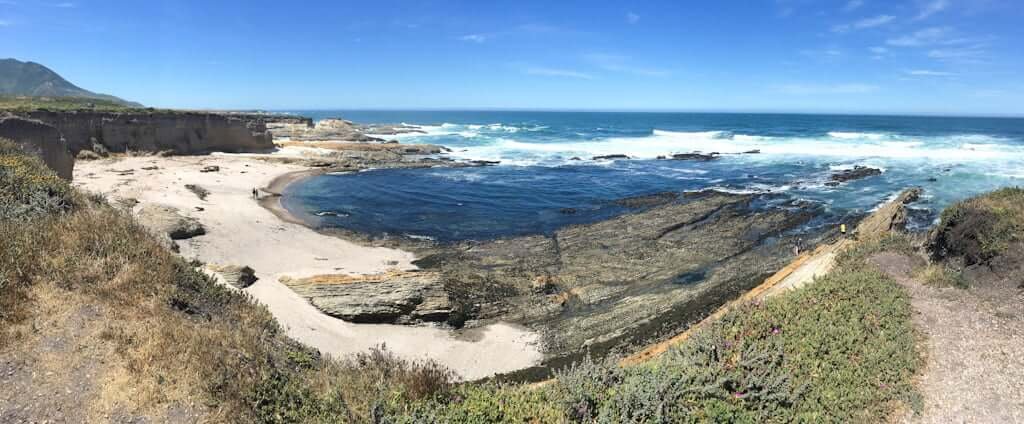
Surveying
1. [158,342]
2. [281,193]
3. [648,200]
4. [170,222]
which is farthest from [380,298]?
[281,193]

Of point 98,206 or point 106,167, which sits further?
point 106,167

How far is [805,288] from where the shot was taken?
10.1 meters

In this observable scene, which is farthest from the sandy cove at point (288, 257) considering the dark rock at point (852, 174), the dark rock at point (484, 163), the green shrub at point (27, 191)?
the dark rock at point (852, 174)

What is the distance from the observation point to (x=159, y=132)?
136 feet

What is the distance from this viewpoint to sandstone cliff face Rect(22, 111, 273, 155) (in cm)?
3572

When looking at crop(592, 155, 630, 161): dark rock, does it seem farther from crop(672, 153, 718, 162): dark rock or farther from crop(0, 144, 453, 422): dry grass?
crop(0, 144, 453, 422): dry grass

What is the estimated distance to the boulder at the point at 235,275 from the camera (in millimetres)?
14336

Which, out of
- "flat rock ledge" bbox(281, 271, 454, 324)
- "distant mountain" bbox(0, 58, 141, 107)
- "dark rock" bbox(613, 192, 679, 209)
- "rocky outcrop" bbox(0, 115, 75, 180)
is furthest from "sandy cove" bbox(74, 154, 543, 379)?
"distant mountain" bbox(0, 58, 141, 107)

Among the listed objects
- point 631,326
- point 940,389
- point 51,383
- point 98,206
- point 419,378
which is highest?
point 98,206

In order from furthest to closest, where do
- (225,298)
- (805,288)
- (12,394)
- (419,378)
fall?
1. (805,288)
2. (225,298)
3. (419,378)
4. (12,394)

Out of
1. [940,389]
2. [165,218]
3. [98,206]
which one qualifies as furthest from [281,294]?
[940,389]

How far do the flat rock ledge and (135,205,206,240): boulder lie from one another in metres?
6.82

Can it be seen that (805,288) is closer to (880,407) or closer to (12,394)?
(880,407)

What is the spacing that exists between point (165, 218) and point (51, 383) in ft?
55.5
